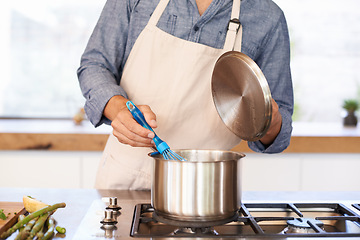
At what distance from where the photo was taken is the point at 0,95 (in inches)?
106

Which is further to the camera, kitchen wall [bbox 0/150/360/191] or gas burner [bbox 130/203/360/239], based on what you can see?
kitchen wall [bbox 0/150/360/191]

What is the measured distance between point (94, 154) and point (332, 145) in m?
1.10

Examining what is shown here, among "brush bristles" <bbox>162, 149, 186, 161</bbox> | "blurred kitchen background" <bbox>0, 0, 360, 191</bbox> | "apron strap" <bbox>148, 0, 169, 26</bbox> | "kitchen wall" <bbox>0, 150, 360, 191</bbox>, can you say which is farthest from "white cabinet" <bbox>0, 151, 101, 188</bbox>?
"brush bristles" <bbox>162, 149, 186, 161</bbox>

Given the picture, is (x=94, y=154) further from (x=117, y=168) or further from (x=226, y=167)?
(x=226, y=167)

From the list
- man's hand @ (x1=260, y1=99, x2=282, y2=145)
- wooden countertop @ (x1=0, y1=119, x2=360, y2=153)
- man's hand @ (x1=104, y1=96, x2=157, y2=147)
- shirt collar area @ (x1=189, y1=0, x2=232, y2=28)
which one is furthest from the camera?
wooden countertop @ (x1=0, y1=119, x2=360, y2=153)

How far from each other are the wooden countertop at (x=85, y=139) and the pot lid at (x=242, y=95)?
3.10 ft

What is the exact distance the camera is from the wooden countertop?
207 cm

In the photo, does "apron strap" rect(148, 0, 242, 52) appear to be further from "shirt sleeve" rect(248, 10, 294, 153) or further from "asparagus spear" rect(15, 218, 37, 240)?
"asparagus spear" rect(15, 218, 37, 240)

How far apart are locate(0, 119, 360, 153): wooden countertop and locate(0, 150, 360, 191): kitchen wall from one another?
1.4 inches

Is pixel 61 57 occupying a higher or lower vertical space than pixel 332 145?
higher

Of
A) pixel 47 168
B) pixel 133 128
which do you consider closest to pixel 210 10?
pixel 133 128

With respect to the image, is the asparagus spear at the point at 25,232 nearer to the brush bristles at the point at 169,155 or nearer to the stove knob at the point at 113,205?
the stove knob at the point at 113,205

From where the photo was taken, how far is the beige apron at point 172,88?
134 centimetres

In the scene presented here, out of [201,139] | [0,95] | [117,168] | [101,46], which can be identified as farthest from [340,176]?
[0,95]
